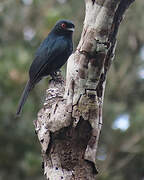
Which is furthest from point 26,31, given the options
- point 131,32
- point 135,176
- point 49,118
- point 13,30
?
point 49,118

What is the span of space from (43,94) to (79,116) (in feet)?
Answer: 13.0

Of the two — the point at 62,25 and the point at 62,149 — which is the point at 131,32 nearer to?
the point at 62,25

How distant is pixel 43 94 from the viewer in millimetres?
7289

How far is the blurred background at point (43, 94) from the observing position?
732 centimetres

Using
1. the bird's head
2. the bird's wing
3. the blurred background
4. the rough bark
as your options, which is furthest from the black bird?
the rough bark

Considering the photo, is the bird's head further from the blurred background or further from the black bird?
the blurred background

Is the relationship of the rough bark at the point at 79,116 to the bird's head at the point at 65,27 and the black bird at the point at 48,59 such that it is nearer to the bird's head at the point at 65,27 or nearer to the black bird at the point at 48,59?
the black bird at the point at 48,59

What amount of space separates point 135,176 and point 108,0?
6194 millimetres

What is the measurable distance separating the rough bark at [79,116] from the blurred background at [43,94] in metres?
3.35

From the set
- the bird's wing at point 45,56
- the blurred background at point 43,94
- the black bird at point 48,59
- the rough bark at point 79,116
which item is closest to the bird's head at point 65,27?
the black bird at point 48,59

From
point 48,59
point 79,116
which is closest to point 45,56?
point 48,59

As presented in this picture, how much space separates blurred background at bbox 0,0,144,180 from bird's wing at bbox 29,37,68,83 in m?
1.03

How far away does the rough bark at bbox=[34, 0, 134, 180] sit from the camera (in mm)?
3217

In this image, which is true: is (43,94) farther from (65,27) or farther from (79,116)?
(79,116)
